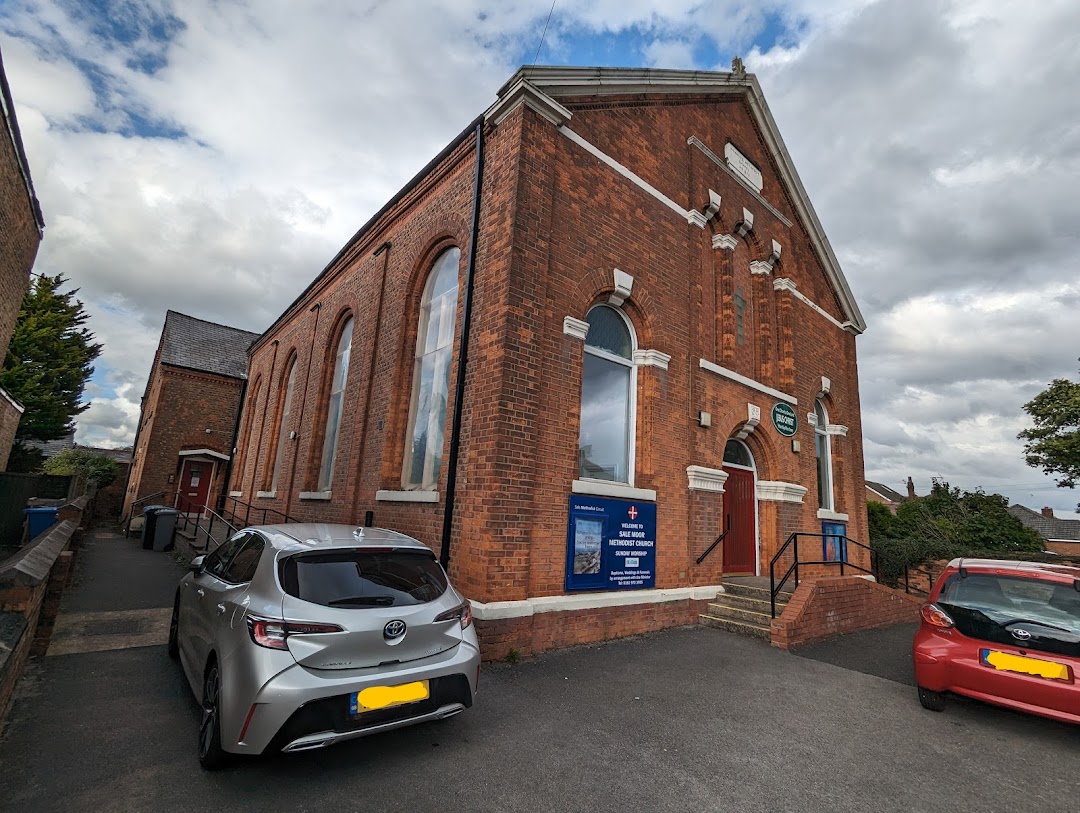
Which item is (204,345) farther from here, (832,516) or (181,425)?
(832,516)

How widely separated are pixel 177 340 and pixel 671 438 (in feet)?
76.2

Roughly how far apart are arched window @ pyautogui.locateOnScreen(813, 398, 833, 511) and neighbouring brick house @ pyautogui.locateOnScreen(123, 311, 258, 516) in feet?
68.2

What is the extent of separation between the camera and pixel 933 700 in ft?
15.9

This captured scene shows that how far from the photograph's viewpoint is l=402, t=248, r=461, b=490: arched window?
26.3 feet

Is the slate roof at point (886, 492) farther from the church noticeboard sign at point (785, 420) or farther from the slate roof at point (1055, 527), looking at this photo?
the church noticeboard sign at point (785, 420)

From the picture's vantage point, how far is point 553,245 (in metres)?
Answer: 7.10

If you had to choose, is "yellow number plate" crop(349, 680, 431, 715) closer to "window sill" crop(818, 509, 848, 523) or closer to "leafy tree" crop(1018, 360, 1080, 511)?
"window sill" crop(818, 509, 848, 523)

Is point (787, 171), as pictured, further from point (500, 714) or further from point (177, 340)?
point (177, 340)

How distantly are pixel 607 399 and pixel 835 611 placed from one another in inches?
182

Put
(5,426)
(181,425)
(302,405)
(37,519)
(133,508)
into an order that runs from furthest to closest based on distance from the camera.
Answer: (181,425)
(133,508)
(5,426)
(302,405)
(37,519)

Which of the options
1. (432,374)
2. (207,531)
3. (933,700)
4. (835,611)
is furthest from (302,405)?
(933,700)

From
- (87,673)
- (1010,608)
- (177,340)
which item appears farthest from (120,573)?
(177,340)

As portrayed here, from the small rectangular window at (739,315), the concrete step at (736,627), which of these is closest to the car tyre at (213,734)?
the concrete step at (736,627)

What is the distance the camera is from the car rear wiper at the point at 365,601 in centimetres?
330
